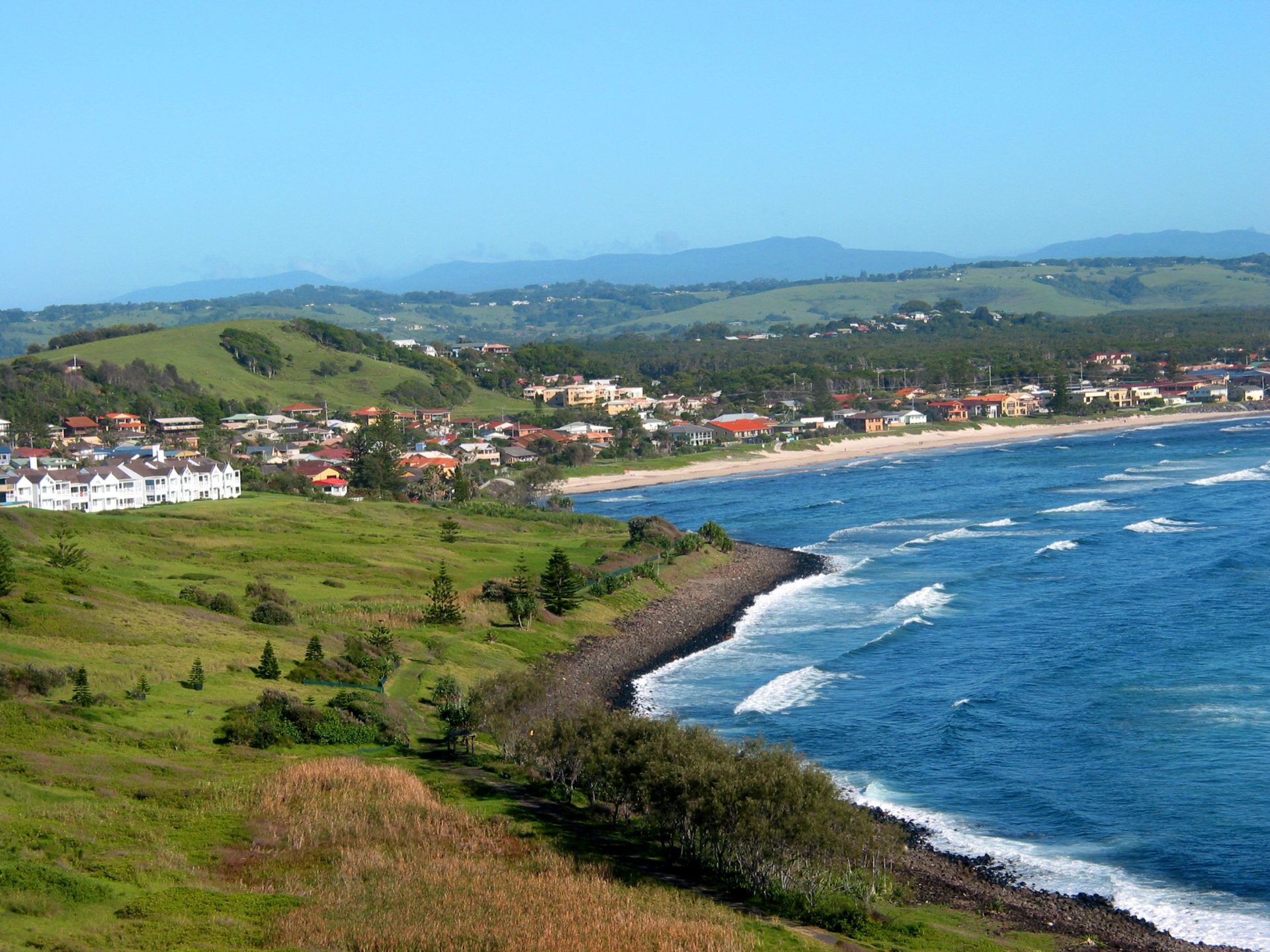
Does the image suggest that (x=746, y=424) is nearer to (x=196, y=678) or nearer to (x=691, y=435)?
(x=691, y=435)

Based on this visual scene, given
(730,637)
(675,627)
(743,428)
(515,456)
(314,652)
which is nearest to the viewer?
(314,652)

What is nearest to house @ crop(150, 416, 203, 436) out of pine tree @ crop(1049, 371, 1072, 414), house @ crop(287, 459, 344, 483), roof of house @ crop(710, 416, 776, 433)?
house @ crop(287, 459, 344, 483)

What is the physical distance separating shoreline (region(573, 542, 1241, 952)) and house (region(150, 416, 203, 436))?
64311mm

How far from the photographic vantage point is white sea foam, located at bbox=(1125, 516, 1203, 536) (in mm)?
61562

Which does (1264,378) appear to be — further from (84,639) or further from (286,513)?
(84,639)

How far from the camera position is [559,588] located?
46.4 metres

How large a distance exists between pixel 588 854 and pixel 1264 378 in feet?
461

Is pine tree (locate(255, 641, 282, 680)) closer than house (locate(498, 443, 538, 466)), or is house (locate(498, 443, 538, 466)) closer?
pine tree (locate(255, 641, 282, 680))

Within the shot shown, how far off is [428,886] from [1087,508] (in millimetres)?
57581

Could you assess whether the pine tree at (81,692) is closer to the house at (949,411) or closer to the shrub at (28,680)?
the shrub at (28,680)

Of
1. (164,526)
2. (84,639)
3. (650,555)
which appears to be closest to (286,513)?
(164,526)

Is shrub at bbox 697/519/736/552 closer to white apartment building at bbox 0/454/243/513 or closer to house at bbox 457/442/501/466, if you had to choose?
white apartment building at bbox 0/454/243/513

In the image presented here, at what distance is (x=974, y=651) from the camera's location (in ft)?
135

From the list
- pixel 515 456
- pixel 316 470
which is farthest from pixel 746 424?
pixel 316 470
